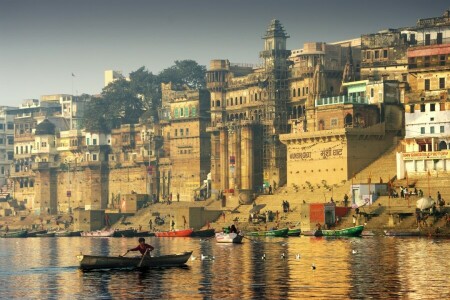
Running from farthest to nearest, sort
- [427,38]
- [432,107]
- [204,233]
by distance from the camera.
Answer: [427,38] < [204,233] < [432,107]

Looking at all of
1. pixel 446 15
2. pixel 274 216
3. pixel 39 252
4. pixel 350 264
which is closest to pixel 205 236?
pixel 274 216

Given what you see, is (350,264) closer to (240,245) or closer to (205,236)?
(240,245)

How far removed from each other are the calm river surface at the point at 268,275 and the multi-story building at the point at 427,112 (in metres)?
17.9

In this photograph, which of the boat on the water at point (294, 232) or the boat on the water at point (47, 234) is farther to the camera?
the boat on the water at point (47, 234)

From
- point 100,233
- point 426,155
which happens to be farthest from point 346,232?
point 100,233

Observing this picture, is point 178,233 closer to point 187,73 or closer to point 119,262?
point 119,262

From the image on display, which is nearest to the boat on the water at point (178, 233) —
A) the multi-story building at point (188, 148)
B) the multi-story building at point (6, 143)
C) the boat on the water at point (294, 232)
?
the boat on the water at point (294, 232)

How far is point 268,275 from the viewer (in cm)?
5909

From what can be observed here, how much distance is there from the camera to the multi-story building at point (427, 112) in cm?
10081

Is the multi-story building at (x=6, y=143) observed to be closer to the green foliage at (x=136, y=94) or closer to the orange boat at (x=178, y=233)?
the green foliage at (x=136, y=94)

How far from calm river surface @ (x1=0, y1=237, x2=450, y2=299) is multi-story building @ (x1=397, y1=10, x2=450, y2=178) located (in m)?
17.9

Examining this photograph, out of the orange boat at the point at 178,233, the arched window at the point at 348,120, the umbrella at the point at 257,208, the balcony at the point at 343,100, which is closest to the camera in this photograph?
the orange boat at the point at 178,233

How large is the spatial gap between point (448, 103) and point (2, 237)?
57.5 meters

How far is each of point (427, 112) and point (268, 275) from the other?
154 feet
